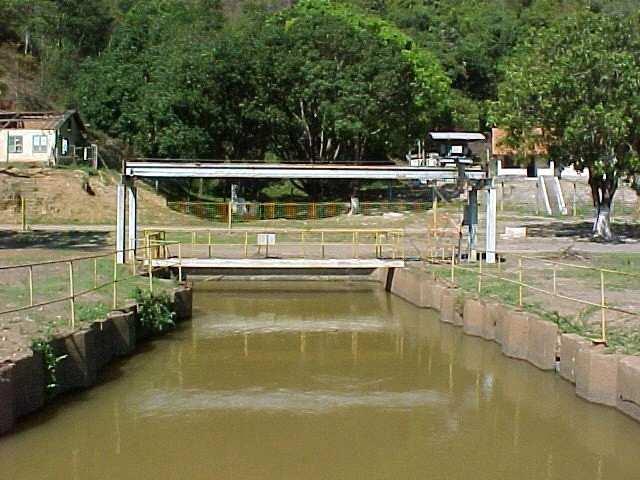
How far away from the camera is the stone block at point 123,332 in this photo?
1838 centimetres

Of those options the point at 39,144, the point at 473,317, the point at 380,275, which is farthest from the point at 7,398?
the point at 39,144

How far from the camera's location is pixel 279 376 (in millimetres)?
17844

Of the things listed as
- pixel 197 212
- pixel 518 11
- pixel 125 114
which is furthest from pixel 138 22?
pixel 518 11

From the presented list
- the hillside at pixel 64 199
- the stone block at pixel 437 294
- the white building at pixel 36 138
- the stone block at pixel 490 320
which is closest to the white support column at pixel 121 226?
the stone block at pixel 437 294

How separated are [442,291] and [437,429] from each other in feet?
37.9

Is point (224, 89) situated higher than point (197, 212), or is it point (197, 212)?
point (224, 89)

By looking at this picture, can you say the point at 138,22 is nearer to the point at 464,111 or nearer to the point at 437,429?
the point at 464,111

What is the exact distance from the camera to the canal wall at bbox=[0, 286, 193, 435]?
42.5 ft

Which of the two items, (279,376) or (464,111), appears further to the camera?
(464,111)

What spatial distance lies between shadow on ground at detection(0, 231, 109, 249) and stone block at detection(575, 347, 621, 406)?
2424 centimetres

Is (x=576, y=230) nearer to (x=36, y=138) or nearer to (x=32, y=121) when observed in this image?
(x=36, y=138)

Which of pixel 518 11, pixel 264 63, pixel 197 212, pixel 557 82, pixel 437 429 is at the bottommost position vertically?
pixel 437 429

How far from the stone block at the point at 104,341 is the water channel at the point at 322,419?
0.29 metres

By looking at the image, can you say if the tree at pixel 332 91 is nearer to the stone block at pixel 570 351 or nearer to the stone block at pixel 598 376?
the stone block at pixel 570 351
